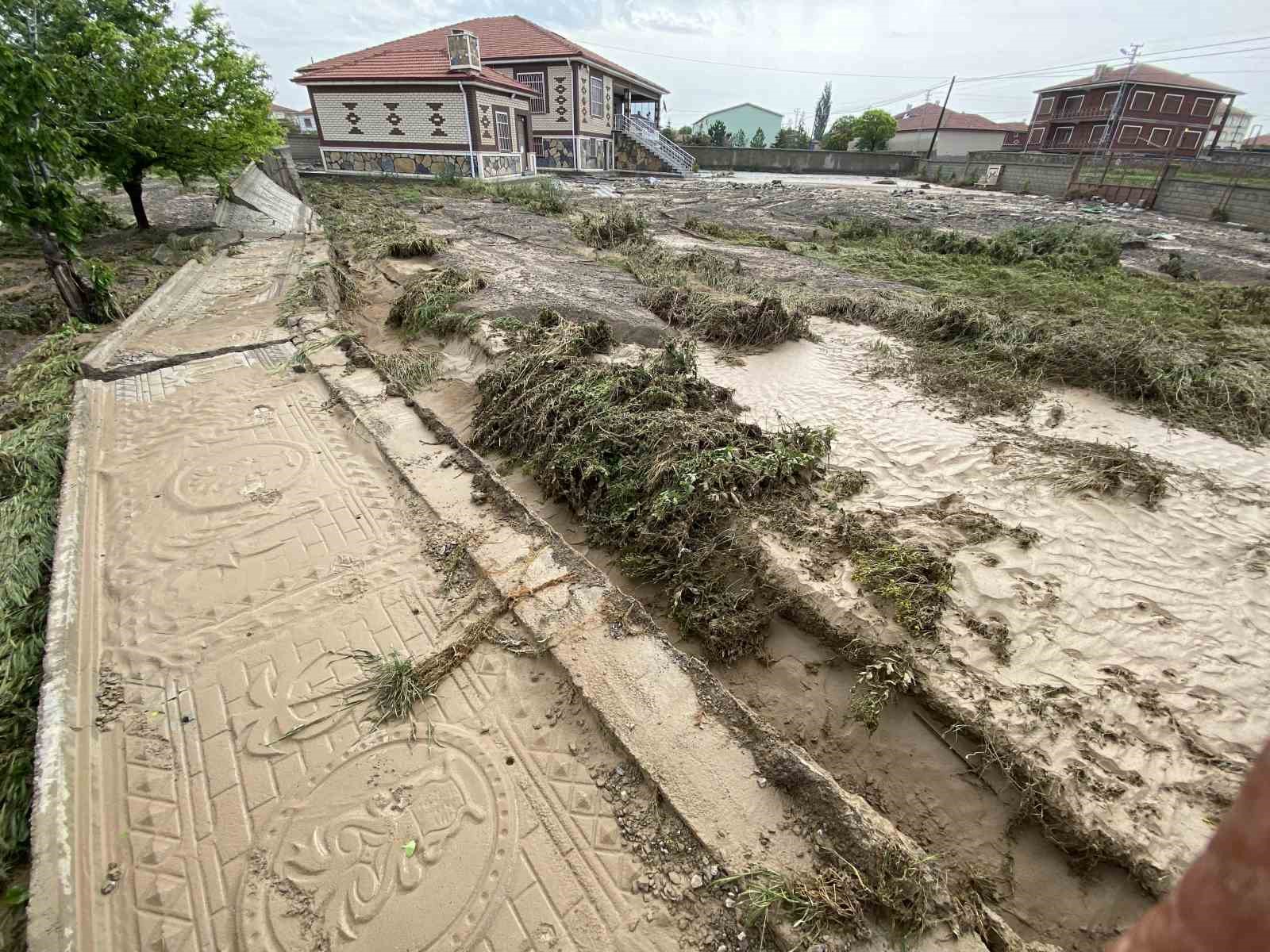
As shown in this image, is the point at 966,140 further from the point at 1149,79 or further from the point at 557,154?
the point at 557,154

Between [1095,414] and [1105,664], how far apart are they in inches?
144

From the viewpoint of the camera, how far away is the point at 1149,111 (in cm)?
3391

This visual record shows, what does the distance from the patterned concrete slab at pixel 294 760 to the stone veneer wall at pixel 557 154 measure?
90.4ft

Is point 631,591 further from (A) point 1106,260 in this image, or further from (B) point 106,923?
(A) point 1106,260

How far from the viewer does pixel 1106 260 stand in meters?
11.1

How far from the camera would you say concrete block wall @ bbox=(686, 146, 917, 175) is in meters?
36.8

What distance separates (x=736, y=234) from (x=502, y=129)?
566 inches

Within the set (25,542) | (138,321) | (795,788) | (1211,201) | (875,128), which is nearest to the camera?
(795,788)

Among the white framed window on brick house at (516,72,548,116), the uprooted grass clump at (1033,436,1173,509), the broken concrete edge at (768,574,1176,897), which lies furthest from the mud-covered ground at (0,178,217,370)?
the white framed window on brick house at (516,72,548,116)

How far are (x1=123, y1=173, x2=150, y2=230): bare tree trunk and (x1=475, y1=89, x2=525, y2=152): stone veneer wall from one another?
12.8 metres

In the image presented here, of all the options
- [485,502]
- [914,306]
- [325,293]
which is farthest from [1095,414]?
[325,293]

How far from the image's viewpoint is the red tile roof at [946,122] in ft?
153

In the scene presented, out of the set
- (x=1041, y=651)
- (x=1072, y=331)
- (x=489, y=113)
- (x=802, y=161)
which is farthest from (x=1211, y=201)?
(x=802, y=161)

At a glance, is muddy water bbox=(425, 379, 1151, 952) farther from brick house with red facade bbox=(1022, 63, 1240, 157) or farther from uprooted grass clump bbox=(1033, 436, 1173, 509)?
brick house with red facade bbox=(1022, 63, 1240, 157)
